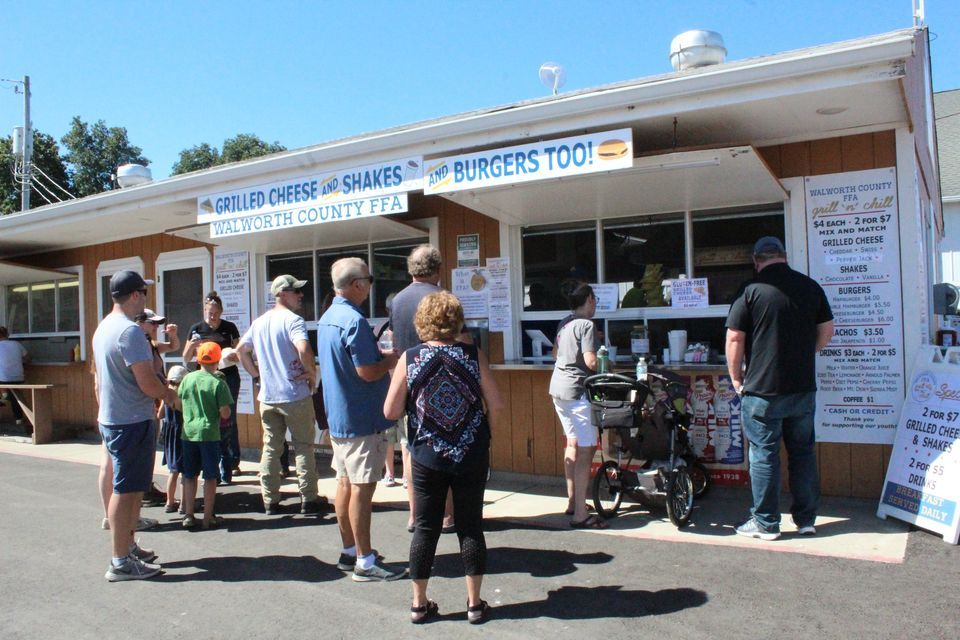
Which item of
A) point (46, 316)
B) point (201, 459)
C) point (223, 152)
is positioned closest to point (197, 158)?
point (223, 152)

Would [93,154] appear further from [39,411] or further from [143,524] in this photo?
[143,524]

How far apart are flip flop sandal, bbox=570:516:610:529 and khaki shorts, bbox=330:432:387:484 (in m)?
1.69

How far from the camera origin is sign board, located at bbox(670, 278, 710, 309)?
6043 millimetres

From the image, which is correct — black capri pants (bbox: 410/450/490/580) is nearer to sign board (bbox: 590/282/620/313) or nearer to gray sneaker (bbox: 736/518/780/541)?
gray sneaker (bbox: 736/518/780/541)

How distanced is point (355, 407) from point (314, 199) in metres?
3.04

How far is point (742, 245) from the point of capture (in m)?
6.03

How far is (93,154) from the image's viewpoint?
34344mm

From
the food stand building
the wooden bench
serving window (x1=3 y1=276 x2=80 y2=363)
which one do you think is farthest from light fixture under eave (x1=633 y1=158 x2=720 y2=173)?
serving window (x1=3 y1=276 x2=80 y2=363)

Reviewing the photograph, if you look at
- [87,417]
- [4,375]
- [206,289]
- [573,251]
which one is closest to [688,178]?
[573,251]

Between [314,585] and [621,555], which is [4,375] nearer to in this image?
[314,585]

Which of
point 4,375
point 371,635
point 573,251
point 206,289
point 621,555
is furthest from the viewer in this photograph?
point 4,375

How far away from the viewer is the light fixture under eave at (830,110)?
4980 millimetres

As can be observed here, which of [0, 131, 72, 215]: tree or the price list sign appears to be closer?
the price list sign

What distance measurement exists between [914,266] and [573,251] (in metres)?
2.71
